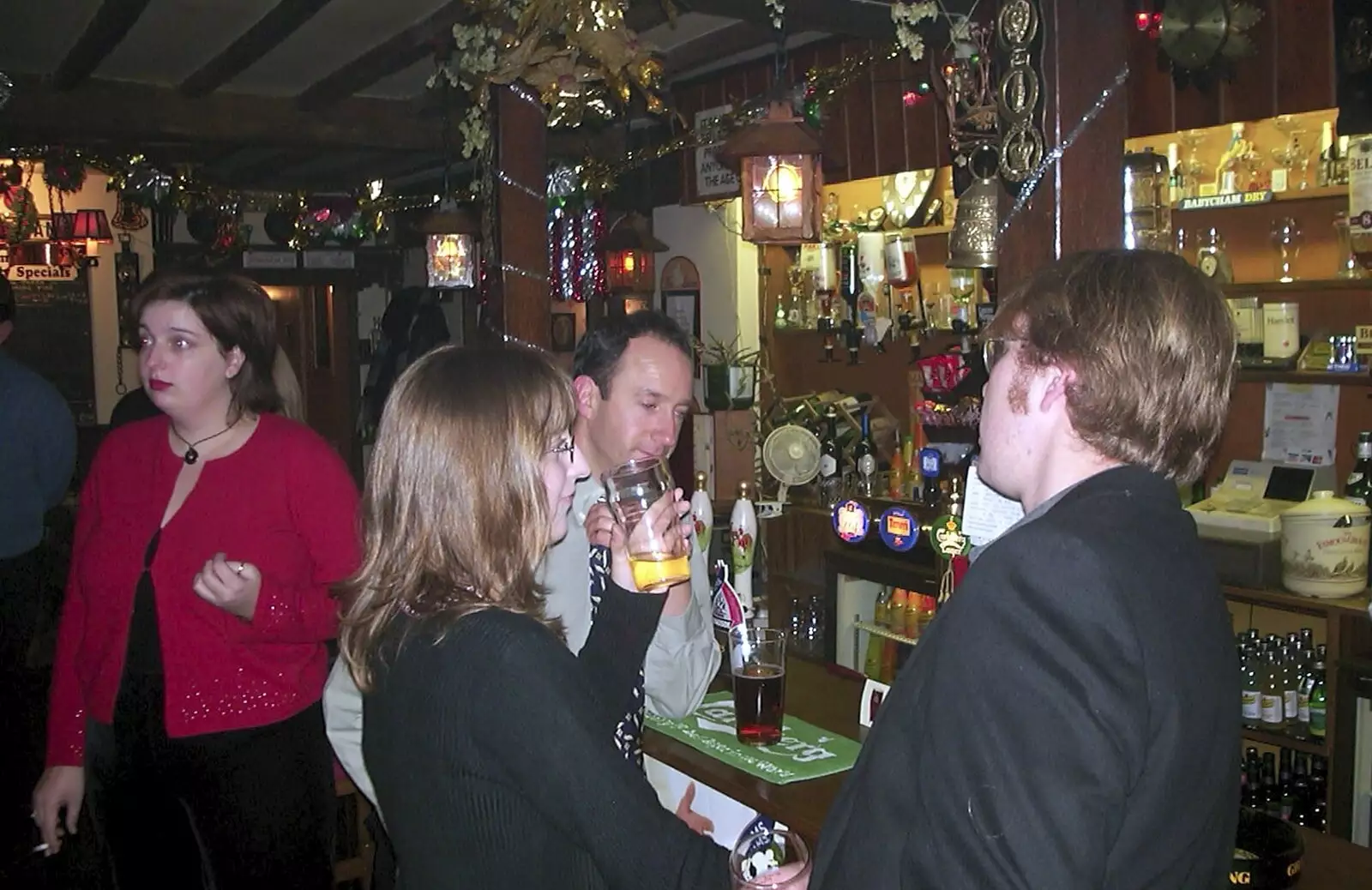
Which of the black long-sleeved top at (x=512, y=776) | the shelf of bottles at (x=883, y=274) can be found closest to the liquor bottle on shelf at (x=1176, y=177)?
the shelf of bottles at (x=883, y=274)

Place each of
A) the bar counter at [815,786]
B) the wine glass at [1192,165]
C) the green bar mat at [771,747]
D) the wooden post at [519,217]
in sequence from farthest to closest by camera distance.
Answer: the wine glass at [1192,165]
the wooden post at [519,217]
the green bar mat at [771,747]
the bar counter at [815,786]

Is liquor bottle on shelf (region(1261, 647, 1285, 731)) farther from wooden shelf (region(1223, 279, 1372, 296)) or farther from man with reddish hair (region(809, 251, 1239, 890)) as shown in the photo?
man with reddish hair (region(809, 251, 1239, 890))

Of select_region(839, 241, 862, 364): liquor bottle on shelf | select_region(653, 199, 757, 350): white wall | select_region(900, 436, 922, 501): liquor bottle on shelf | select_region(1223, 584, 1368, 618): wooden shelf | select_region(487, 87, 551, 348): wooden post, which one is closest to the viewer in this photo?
select_region(487, 87, 551, 348): wooden post

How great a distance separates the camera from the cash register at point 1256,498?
12.0ft

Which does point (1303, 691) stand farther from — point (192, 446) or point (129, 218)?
point (129, 218)

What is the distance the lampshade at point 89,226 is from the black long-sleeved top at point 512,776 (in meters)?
7.28

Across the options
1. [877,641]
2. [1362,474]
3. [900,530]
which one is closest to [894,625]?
[877,641]

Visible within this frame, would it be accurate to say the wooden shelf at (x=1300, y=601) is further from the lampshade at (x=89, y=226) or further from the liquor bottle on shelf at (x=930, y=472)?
the lampshade at (x=89, y=226)

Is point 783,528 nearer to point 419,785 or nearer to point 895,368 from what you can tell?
point 895,368

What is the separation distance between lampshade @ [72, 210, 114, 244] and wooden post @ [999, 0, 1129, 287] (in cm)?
704

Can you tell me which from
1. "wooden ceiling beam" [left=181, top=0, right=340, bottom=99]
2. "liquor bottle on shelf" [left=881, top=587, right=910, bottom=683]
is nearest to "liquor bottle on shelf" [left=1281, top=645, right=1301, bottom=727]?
"liquor bottle on shelf" [left=881, top=587, right=910, bottom=683]

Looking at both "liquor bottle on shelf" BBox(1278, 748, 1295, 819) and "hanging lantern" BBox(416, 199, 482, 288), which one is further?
"hanging lantern" BBox(416, 199, 482, 288)

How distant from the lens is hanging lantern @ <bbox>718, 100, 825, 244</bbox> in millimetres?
2920

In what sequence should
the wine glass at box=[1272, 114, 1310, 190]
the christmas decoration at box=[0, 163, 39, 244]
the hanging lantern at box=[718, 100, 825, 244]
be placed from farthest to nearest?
1. the christmas decoration at box=[0, 163, 39, 244]
2. the wine glass at box=[1272, 114, 1310, 190]
3. the hanging lantern at box=[718, 100, 825, 244]
